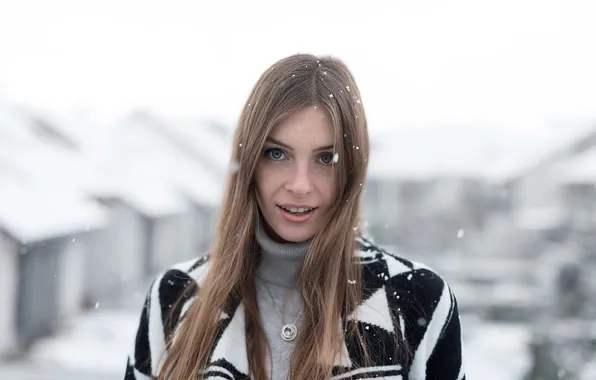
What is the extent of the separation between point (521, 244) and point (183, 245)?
254 cm

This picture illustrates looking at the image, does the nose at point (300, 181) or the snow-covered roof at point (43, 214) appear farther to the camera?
the snow-covered roof at point (43, 214)

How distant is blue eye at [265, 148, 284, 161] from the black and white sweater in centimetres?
20

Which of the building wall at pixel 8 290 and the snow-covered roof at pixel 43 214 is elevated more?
the snow-covered roof at pixel 43 214

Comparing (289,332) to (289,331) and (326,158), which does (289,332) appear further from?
(326,158)

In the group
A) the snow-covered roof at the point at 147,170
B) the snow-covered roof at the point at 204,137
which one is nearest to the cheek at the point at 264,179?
the snow-covered roof at the point at 147,170

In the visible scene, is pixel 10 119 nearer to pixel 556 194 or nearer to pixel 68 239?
pixel 68 239

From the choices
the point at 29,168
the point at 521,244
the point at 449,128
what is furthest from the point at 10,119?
the point at 521,244

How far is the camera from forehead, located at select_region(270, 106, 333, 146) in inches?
28.8

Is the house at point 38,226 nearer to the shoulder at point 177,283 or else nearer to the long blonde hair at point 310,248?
the shoulder at point 177,283

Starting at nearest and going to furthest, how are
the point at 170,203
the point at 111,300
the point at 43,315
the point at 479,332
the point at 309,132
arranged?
the point at 309,132, the point at 43,315, the point at 111,300, the point at 170,203, the point at 479,332

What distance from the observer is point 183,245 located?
336 centimetres

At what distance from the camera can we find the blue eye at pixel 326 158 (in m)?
0.75

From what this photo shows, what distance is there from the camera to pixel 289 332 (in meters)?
0.78

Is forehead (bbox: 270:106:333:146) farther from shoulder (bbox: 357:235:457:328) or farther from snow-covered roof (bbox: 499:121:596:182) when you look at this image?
snow-covered roof (bbox: 499:121:596:182)
